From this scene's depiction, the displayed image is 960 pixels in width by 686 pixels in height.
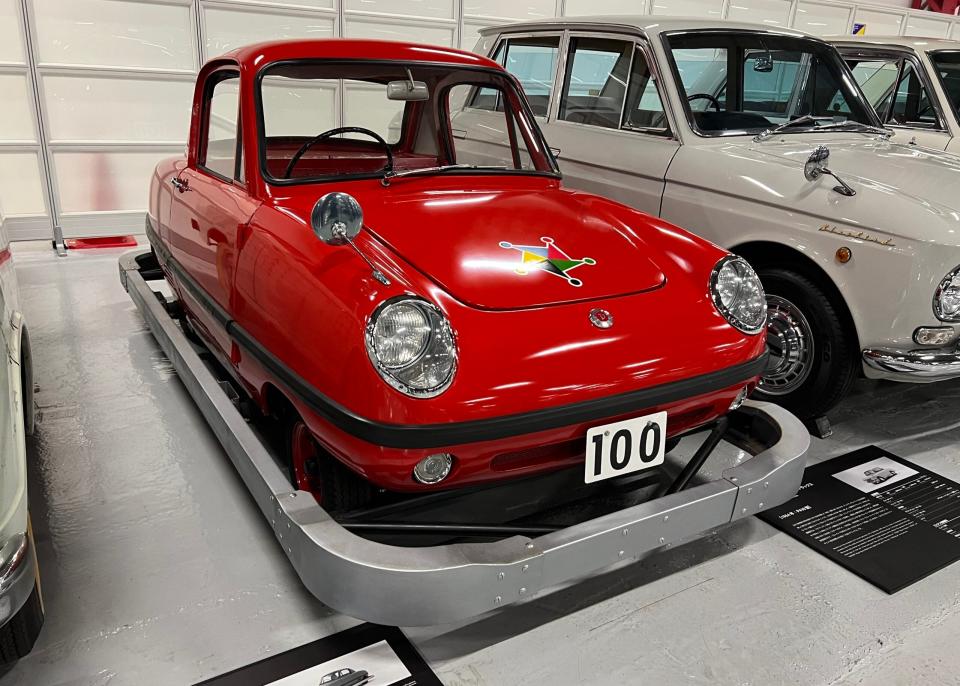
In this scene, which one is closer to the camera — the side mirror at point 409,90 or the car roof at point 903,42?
the side mirror at point 409,90

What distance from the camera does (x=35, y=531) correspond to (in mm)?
2354

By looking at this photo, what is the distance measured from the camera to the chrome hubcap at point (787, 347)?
123 inches

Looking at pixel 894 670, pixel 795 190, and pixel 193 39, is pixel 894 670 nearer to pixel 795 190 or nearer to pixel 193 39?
pixel 795 190

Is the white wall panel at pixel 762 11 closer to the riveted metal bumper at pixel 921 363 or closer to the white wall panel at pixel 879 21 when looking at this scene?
the white wall panel at pixel 879 21

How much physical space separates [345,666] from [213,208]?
1.75 meters

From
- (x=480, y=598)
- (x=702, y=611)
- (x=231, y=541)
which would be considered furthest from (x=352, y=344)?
(x=702, y=611)

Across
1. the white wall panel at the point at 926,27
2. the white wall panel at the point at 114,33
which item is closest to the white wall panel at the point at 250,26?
the white wall panel at the point at 114,33

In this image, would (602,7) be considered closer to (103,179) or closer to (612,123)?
(612,123)

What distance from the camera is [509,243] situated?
7.52 ft

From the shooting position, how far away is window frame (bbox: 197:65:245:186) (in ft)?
8.70

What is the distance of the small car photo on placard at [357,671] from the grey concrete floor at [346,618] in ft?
0.35

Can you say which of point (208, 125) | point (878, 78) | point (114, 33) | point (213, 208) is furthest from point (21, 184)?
point (878, 78)

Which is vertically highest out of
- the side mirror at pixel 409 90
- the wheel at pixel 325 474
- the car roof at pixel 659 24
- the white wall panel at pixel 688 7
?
the white wall panel at pixel 688 7

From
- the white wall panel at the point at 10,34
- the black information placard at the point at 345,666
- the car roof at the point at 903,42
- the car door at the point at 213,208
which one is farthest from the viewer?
the white wall panel at the point at 10,34
